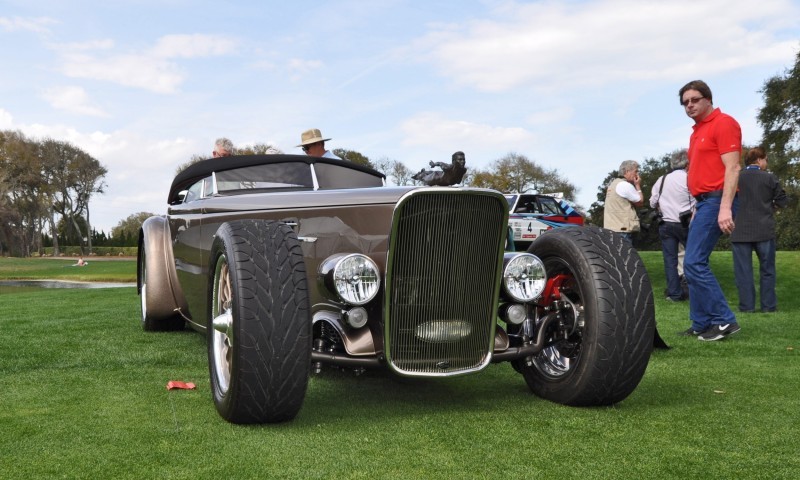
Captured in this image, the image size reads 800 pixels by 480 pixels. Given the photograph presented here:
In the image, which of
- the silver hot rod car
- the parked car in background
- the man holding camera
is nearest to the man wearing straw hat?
the silver hot rod car

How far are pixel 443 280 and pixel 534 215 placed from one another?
52.5 ft

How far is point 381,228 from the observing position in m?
3.51

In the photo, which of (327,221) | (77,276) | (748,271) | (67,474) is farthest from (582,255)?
(77,276)

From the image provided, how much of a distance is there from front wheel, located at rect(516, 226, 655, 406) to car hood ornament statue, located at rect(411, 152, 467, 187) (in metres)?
0.67

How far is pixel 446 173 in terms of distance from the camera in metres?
3.81

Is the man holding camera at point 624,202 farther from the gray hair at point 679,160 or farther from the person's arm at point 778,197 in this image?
the person's arm at point 778,197

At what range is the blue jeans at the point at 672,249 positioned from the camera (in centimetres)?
879

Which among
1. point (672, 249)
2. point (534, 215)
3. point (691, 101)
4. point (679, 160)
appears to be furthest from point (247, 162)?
point (534, 215)

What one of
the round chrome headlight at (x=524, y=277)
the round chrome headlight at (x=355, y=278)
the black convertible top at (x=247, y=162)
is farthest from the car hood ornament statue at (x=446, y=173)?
the black convertible top at (x=247, y=162)

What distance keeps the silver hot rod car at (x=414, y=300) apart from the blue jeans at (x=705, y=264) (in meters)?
2.43

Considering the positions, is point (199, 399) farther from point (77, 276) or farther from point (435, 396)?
point (77, 276)

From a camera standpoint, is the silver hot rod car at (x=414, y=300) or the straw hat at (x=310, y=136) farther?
the straw hat at (x=310, y=136)

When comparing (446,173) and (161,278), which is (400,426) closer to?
(446,173)

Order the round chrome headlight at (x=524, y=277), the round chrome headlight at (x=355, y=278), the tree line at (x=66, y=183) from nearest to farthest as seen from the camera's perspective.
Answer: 1. the round chrome headlight at (x=355, y=278)
2. the round chrome headlight at (x=524, y=277)
3. the tree line at (x=66, y=183)
